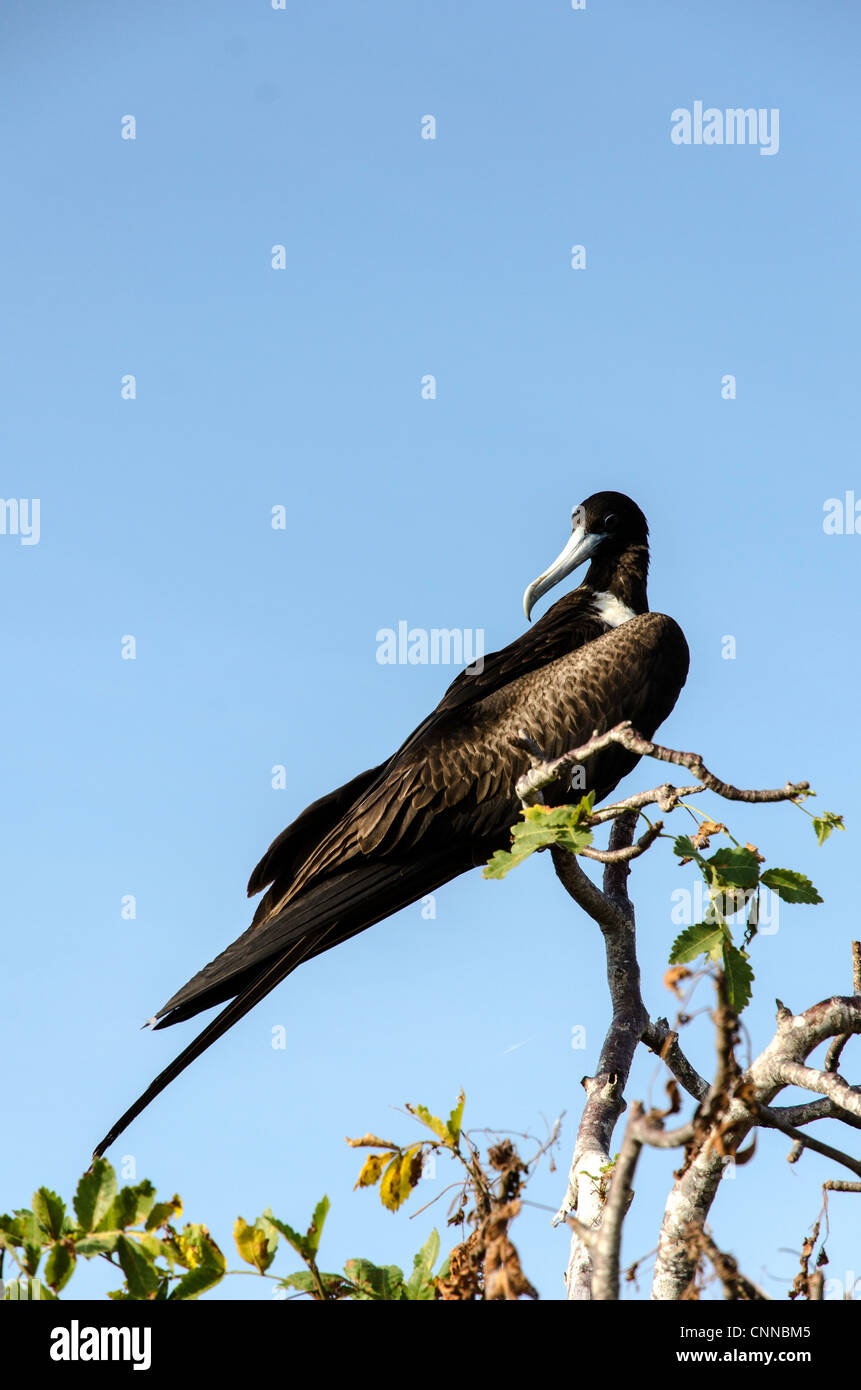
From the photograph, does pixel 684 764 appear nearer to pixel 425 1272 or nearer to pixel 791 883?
pixel 791 883

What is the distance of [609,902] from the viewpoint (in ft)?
16.8

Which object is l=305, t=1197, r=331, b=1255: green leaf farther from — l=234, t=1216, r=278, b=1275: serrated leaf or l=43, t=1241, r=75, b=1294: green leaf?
l=43, t=1241, r=75, b=1294: green leaf

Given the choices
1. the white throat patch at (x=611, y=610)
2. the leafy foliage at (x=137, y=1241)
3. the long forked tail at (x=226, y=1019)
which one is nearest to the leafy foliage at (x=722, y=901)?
the leafy foliage at (x=137, y=1241)

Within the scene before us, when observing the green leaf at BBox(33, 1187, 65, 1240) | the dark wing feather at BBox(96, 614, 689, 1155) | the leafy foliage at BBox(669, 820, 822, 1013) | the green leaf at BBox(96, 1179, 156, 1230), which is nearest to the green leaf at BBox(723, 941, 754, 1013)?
Result: the leafy foliage at BBox(669, 820, 822, 1013)

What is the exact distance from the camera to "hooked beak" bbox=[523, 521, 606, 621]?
8.25 m

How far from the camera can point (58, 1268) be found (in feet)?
9.30

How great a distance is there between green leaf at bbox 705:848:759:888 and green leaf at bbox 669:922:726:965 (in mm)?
125

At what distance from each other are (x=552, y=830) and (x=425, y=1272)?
120 cm

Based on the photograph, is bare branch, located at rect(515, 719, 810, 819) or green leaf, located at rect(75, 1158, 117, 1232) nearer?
green leaf, located at rect(75, 1158, 117, 1232)

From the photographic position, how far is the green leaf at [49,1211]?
112 inches
